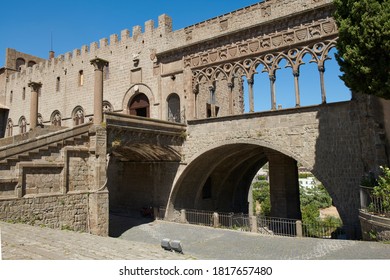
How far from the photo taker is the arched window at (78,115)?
25906mm

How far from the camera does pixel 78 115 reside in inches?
1033

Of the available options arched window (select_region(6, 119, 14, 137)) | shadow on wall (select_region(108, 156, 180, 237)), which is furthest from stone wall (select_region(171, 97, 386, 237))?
arched window (select_region(6, 119, 14, 137))

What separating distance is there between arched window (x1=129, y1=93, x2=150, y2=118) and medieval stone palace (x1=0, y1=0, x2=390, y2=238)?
0.17 metres

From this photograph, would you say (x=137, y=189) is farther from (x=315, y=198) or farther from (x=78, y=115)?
(x=315, y=198)

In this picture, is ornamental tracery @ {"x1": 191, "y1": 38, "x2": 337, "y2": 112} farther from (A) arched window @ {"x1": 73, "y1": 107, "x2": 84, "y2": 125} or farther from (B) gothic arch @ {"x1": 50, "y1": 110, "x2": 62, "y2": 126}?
(B) gothic arch @ {"x1": 50, "y1": 110, "x2": 62, "y2": 126}

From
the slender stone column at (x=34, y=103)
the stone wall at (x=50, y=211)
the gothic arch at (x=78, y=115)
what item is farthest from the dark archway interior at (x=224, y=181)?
the gothic arch at (x=78, y=115)

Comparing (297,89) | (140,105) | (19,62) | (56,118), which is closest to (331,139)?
(297,89)

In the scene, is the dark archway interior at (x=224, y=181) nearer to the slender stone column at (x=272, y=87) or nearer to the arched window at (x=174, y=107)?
the slender stone column at (x=272, y=87)

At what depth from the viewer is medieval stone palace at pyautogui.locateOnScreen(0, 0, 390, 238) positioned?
42.3 ft

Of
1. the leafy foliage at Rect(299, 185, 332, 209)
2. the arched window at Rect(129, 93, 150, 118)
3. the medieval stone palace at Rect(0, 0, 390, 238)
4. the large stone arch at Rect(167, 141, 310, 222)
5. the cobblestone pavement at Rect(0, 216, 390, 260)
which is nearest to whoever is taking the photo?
the cobblestone pavement at Rect(0, 216, 390, 260)

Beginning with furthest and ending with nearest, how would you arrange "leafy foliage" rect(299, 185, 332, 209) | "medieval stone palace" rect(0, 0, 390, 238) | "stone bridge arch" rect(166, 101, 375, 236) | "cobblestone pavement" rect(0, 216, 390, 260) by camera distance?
"leafy foliage" rect(299, 185, 332, 209) → "stone bridge arch" rect(166, 101, 375, 236) → "medieval stone palace" rect(0, 0, 390, 238) → "cobblestone pavement" rect(0, 216, 390, 260)

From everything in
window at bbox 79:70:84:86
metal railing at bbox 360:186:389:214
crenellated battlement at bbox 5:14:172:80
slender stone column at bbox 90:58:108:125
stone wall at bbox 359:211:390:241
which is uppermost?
crenellated battlement at bbox 5:14:172:80

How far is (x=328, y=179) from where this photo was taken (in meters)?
13.8

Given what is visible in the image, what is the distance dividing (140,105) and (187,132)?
16.7 ft
